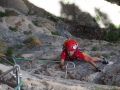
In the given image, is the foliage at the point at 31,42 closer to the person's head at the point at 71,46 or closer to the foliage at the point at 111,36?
the person's head at the point at 71,46

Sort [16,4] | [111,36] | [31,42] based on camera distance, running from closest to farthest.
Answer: [31,42] < [111,36] < [16,4]

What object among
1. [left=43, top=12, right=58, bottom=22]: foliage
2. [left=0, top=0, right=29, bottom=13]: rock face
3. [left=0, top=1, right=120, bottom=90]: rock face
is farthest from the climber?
[left=0, top=0, right=29, bottom=13]: rock face

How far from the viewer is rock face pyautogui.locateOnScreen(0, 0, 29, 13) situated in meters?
20.7

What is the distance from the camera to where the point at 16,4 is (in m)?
21.1

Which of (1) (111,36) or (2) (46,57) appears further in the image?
(1) (111,36)

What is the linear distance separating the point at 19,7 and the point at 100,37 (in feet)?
22.2

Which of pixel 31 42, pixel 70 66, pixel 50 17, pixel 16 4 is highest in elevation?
pixel 16 4

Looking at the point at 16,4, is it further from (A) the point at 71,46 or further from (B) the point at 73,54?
(A) the point at 71,46

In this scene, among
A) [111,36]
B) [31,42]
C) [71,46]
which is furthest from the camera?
[111,36]

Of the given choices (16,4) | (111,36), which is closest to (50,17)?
(16,4)

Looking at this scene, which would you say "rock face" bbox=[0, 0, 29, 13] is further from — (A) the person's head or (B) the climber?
(A) the person's head

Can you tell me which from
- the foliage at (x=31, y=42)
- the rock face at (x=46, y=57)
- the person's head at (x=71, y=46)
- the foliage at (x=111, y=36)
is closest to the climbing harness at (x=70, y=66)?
the rock face at (x=46, y=57)

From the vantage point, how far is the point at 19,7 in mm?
21078

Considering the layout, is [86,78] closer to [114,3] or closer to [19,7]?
[19,7]
